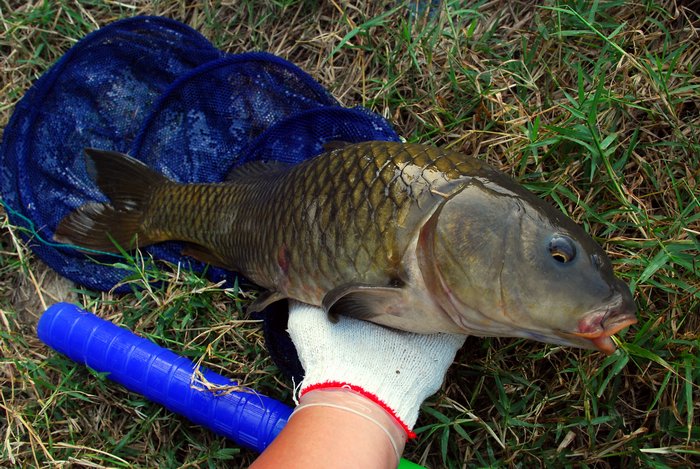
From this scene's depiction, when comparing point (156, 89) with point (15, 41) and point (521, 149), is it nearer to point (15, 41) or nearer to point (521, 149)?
point (15, 41)

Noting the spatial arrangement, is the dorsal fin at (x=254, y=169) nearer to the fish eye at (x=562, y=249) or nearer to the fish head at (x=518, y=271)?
the fish head at (x=518, y=271)

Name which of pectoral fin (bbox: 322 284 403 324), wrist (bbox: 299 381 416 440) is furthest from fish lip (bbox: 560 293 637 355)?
wrist (bbox: 299 381 416 440)

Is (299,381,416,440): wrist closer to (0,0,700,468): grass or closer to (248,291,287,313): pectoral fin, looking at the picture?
(0,0,700,468): grass

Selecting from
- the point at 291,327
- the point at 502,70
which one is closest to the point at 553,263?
the point at 291,327

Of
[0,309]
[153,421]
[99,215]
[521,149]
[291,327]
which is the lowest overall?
[153,421]

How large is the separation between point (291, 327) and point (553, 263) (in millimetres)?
966

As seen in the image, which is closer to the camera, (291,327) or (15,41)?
(291,327)

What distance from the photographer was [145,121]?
8.41 ft

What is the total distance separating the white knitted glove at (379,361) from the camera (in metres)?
1.83

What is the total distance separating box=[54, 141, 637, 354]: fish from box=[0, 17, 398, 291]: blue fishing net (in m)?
0.36

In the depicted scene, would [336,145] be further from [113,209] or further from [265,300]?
[113,209]

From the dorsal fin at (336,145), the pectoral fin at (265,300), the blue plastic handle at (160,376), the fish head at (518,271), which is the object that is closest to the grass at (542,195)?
the blue plastic handle at (160,376)

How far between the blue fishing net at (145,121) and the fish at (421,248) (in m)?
0.34

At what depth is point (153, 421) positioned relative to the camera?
228 centimetres
